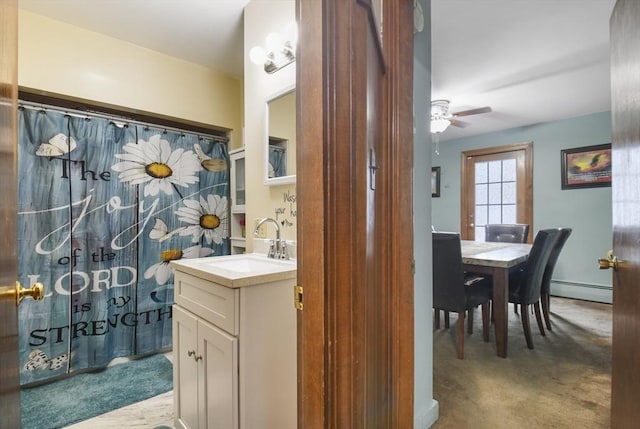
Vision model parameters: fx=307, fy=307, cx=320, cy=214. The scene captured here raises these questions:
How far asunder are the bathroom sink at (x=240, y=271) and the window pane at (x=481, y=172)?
4333 millimetres

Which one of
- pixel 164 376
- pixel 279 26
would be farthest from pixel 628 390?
pixel 164 376

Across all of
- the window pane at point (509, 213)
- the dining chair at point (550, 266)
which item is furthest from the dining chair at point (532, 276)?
the window pane at point (509, 213)

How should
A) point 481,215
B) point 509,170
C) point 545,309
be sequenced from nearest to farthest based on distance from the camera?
point 545,309 < point 509,170 < point 481,215

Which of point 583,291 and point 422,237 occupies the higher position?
point 422,237

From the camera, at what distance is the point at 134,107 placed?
2494 millimetres

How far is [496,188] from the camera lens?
189 inches

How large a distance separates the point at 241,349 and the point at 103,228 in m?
1.85

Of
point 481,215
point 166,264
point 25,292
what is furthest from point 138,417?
point 481,215

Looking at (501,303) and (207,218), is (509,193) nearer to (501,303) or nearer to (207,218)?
(501,303)

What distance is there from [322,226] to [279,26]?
5.82ft

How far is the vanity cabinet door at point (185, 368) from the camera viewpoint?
55.6 inches

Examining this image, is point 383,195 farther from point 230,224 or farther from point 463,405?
point 230,224

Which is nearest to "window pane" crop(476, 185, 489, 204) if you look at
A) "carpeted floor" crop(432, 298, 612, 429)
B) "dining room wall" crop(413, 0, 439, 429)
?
"carpeted floor" crop(432, 298, 612, 429)

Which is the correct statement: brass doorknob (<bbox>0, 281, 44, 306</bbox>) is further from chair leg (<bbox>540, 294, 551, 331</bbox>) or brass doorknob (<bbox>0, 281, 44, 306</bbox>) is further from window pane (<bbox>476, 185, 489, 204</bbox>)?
window pane (<bbox>476, 185, 489, 204</bbox>)
